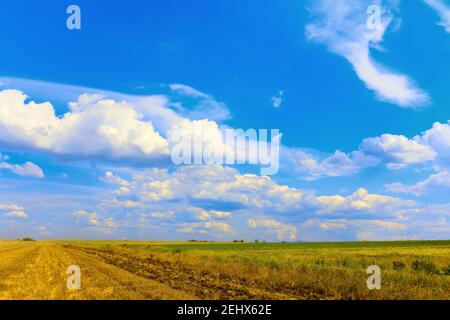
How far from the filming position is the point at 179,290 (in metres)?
19.9

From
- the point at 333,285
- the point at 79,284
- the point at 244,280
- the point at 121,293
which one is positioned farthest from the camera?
the point at 244,280

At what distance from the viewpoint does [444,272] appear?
95.4ft

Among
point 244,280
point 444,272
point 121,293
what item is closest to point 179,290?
point 121,293

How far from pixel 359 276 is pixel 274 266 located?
24.4ft

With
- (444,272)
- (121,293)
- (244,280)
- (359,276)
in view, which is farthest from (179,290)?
(444,272)
